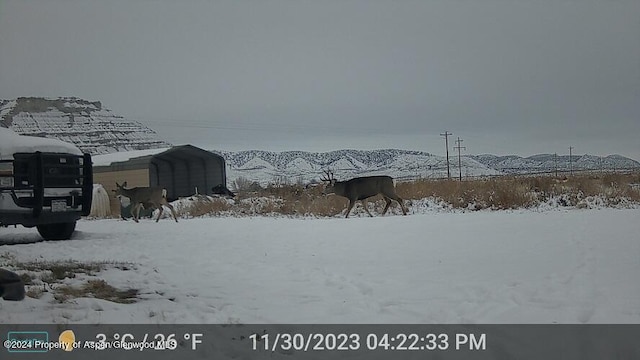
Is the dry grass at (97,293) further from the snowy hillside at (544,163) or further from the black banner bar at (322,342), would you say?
the snowy hillside at (544,163)

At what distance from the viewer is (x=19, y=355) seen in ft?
10.3

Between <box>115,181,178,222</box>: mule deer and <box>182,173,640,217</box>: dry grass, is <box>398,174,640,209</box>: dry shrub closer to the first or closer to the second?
<box>182,173,640,217</box>: dry grass

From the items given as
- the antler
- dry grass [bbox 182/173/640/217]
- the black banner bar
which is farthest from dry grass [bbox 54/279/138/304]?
the antler

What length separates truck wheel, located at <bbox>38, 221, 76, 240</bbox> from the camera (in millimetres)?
9141

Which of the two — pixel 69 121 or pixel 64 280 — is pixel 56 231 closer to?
pixel 69 121

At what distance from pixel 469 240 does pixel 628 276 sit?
2440mm

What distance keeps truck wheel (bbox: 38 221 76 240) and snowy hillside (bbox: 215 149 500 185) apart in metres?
8.53

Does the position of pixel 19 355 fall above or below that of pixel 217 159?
below

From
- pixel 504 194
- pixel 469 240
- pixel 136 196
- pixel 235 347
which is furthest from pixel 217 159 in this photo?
pixel 235 347

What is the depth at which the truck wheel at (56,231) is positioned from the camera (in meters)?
9.14

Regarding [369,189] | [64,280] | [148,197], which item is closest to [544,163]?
[369,189]

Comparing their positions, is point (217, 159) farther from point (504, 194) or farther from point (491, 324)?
point (491, 324)

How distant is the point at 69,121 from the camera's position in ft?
33.5

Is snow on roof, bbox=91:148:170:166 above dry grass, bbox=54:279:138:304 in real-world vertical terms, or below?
above
